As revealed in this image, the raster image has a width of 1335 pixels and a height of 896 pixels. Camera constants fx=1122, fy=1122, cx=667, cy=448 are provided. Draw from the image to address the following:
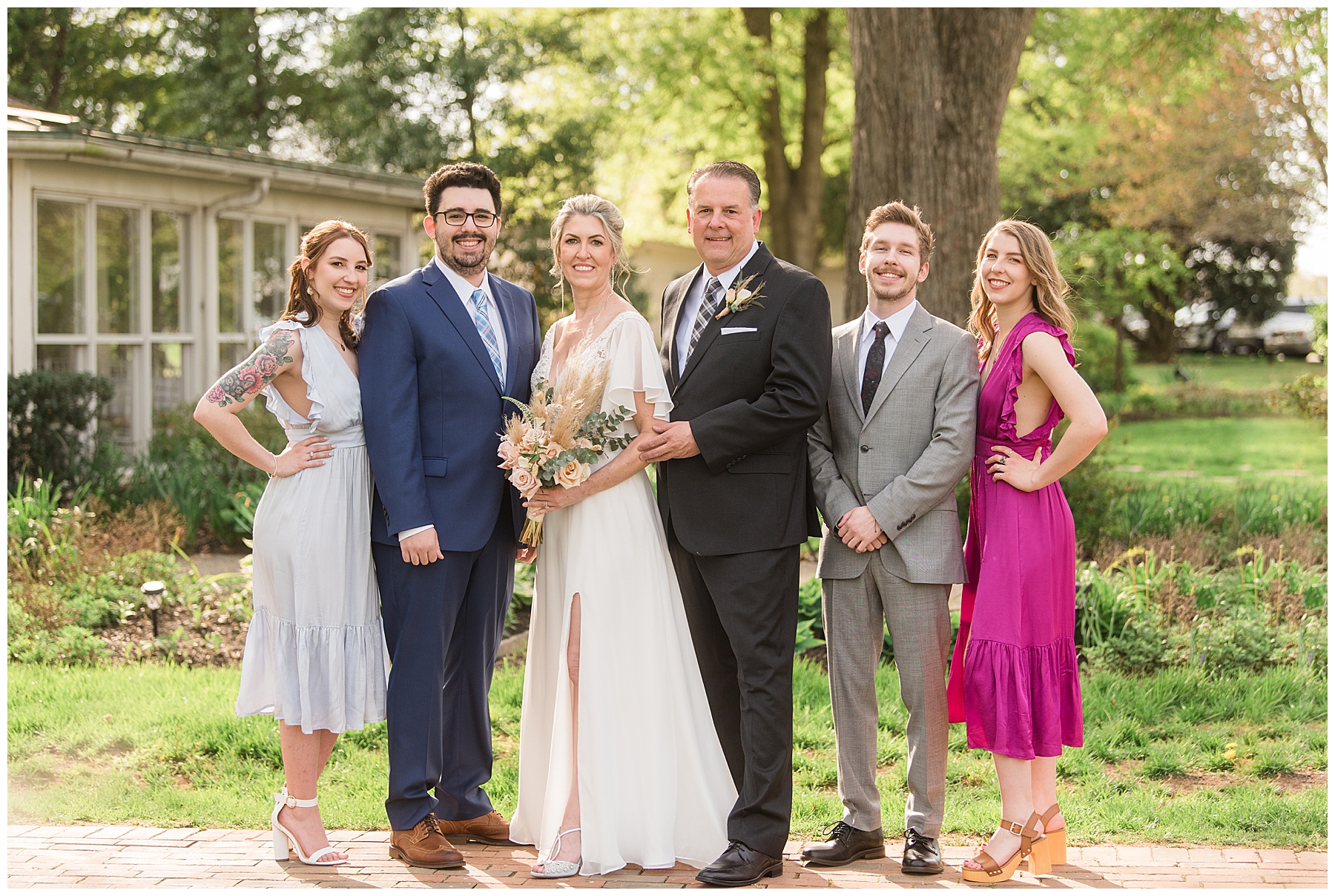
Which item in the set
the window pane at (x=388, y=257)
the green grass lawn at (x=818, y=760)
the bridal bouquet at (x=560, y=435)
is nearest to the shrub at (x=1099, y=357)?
the window pane at (x=388, y=257)

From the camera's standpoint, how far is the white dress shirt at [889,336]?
4.13m

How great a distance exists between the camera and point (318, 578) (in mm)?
4102

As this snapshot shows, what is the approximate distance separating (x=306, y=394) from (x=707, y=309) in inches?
59.9

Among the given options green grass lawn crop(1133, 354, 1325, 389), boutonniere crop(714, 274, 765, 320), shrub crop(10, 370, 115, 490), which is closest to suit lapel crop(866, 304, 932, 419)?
boutonniere crop(714, 274, 765, 320)

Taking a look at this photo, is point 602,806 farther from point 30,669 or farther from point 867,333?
point 30,669

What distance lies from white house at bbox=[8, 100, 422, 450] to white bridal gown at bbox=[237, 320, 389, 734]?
749 cm

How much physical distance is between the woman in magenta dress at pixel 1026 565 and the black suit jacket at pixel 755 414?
66cm

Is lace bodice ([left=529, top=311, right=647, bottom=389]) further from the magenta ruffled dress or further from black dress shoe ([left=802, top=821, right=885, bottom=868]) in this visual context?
black dress shoe ([left=802, top=821, right=885, bottom=868])

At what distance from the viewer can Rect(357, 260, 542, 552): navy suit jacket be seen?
405 cm

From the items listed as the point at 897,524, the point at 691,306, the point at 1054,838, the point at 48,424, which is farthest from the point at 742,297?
the point at 48,424

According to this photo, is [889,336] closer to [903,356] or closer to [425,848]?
[903,356]

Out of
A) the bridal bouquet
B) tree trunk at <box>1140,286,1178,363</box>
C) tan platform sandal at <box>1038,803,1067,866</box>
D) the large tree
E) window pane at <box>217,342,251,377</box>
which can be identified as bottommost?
tan platform sandal at <box>1038,803,1067,866</box>

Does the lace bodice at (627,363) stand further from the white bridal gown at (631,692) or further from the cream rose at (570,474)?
the cream rose at (570,474)

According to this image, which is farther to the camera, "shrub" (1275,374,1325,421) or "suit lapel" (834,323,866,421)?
"shrub" (1275,374,1325,421)
